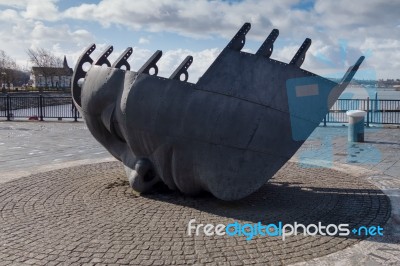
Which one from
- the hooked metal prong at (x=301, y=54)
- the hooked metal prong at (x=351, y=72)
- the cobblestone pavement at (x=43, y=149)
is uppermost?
the hooked metal prong at (x=301, y=54)

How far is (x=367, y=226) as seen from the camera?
5504mm

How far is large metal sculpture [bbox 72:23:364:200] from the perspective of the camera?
19.3ft

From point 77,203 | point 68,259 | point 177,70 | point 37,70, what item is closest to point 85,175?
point 77,203

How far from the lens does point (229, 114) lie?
231 inches

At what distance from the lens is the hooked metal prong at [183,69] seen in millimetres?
6211

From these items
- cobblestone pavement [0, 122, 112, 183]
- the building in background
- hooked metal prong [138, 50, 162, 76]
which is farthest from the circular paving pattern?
the building in background

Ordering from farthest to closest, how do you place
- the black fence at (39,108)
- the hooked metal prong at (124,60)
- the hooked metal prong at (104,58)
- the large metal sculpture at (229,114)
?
the black fence at (39,108) → the hooked metal prong at (104,58) → the hooked metal prong at (124,60) → the large metal sculpture at (229,114)

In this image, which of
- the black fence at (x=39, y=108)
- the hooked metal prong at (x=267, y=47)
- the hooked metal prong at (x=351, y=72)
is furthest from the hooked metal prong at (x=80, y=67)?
the black fence at (x=39, y=108)

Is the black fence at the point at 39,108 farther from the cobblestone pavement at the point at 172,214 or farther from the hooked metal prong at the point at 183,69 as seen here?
the hooked metal prong at the point at 183,69

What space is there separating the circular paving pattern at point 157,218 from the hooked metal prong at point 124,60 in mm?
2344

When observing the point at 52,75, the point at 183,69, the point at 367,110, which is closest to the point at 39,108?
the point at 367,110

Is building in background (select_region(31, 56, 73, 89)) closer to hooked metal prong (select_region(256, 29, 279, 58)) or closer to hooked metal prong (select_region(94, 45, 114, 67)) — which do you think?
hooked metal prong (select_region(94, 45, 114, 67))

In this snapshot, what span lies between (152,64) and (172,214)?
2.50 m

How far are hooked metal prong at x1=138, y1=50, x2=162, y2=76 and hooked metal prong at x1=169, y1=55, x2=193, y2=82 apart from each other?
47 centimetres
